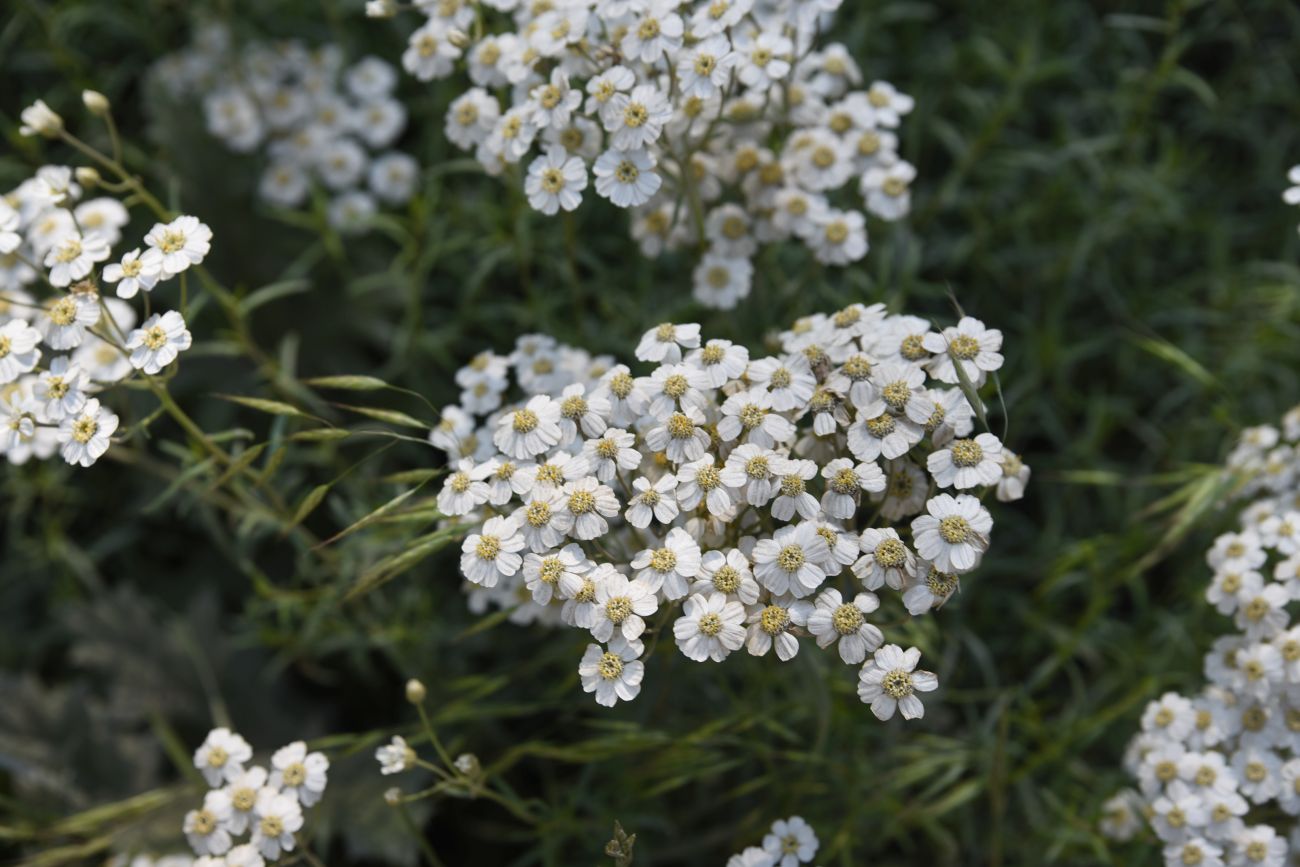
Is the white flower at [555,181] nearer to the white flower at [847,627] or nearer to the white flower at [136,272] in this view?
the white flower at [136,272]

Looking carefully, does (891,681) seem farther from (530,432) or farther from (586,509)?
(530,432)

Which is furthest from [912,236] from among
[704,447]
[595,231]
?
[704,447]

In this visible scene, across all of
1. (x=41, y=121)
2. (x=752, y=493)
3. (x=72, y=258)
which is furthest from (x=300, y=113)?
(x=752, y=493)

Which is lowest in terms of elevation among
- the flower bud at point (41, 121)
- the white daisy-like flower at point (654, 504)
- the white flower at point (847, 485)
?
the white daisy-like flower at point (654, 504)

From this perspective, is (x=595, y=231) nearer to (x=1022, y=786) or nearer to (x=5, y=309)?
(x=5, y=309)

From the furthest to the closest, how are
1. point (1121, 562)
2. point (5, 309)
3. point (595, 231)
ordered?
point (595, 231) → point (1121, 562) → point (5, 309)

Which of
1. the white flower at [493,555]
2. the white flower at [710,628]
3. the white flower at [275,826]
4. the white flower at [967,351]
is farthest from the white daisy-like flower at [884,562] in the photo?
the white flower at [275,826]
